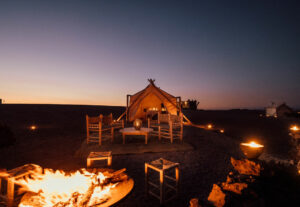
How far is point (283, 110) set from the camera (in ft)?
74.3

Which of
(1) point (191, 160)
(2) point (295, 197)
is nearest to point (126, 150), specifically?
(1) point (191, 160)

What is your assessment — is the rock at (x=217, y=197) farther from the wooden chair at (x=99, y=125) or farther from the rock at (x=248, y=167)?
the wooden chair at (x=99, y=125)

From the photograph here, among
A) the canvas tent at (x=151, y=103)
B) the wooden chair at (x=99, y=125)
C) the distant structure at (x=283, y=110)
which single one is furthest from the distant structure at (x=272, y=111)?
the wooden chair at (x=99, y=125)

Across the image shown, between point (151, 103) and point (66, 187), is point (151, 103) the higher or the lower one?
the higher one

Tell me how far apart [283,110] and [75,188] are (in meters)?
30.1

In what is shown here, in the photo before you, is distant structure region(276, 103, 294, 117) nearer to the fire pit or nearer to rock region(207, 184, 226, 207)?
rock region(207, 184, 226, 207)

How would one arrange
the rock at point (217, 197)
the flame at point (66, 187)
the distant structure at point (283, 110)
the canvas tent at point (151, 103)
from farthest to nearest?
the distant structure at point (283, 110) → the canvas tent at point (151, 103) → the flame at point (66, 187) → the rock at point (217, 197)

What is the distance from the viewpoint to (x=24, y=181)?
180 centimetres

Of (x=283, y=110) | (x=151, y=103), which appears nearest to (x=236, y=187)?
(x=151, y=103)

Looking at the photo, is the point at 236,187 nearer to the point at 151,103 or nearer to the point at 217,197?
the point at 217,197

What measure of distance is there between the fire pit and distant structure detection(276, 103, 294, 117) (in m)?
29.2

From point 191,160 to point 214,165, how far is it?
663 millimetres

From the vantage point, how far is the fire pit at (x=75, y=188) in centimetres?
160

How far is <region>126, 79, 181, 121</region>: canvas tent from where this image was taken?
11.3 meters
